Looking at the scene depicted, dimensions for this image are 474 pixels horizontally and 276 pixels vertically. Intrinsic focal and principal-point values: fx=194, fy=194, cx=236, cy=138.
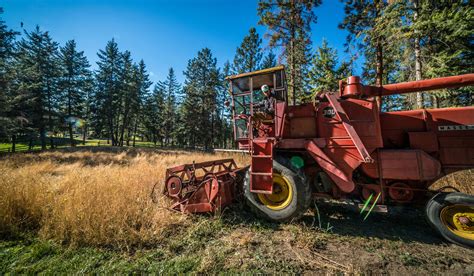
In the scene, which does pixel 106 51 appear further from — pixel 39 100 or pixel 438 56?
pixel 438 56

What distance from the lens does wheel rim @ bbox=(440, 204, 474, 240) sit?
3.13 m

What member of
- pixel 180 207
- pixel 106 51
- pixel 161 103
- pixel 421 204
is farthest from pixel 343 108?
pixel 161 103

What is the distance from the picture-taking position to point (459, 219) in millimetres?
3182

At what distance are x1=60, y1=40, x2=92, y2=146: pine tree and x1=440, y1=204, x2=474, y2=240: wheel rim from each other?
3500 cm

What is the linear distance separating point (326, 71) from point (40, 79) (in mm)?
30258

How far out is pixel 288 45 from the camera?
13.4 meters

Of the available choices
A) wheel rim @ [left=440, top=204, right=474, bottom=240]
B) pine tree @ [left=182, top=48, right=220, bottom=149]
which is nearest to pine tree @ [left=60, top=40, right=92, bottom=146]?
pine tree @ [left=182, top=48, right=220, bottom=149]

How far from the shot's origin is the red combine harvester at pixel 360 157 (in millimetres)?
3381

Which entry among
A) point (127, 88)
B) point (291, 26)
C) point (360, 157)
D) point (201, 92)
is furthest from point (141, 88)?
point (360, 157)

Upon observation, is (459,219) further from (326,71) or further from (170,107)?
(170,107)

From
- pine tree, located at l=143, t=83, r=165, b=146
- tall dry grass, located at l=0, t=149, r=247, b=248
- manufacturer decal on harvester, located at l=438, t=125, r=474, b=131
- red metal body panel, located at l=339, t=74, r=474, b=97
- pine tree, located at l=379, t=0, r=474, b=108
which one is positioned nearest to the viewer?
tall dry grass, located at l=0, t=149, r=247, b=248

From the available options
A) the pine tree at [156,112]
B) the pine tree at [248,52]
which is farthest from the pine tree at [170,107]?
the pine tree at [248,52]

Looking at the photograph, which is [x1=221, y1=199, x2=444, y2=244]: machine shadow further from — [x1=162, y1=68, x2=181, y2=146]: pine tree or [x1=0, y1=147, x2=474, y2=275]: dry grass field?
[x1=162, y1=68, x2=181, y2=146]: pine tree

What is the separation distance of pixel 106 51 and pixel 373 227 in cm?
3994
